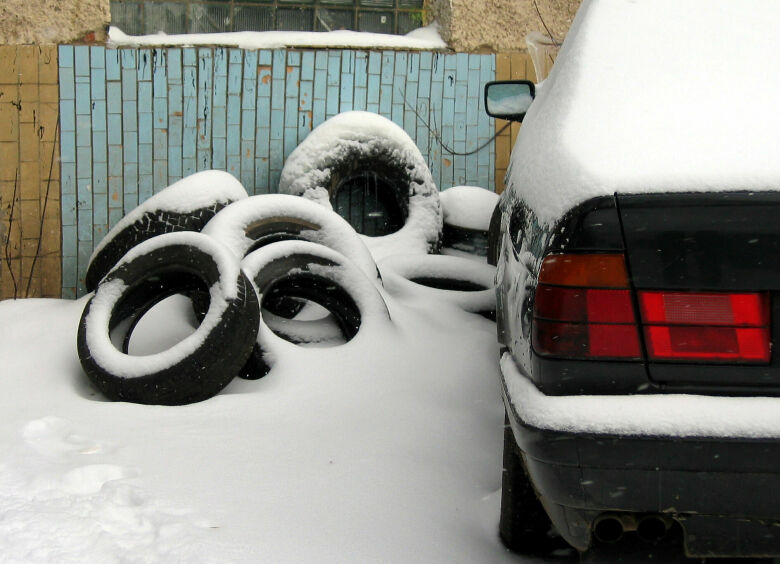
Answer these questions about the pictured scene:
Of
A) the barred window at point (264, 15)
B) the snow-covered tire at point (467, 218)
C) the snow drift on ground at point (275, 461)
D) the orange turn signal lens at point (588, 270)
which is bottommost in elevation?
the snow drift on ground at point (275, 461)

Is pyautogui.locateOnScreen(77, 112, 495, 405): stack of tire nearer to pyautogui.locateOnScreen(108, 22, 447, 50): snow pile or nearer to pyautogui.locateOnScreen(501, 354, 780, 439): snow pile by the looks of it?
pyautogui.locateOnScreen(108, 22, 447, 50): snow pile

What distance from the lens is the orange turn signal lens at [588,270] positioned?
202 cm

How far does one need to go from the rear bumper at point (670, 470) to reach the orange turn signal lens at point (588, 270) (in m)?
0.26

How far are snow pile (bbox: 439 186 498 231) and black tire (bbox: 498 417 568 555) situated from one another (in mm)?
3600

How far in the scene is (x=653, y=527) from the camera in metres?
2.09

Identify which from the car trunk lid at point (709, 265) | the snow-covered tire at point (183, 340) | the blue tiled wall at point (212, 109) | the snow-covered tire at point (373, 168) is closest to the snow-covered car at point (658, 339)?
the car trunk lid at point (709, 265)

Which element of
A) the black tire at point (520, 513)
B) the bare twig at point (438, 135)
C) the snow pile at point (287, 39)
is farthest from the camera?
the bare twig at point (438, 135)

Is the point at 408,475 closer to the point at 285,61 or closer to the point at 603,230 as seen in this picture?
the point at 603,230

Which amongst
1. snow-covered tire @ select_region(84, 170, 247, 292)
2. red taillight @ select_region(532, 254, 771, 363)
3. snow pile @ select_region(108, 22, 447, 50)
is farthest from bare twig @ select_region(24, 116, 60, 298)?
red taillight @ select_region(532, 254, 771, 363)

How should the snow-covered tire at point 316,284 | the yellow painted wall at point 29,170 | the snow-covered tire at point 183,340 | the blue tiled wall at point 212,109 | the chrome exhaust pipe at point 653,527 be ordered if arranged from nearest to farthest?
the chrome exhaust pipe at point 653,527, the snow-covered tire at point 183,340, the snow-covered tire at point 316,284, the yellow painted wall at point 29,170, the blue tiled wall at point 212,109

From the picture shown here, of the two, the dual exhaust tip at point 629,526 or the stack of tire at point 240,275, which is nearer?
the dual exhaust tip at point 629,526

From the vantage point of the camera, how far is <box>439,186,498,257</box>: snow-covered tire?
627 centimetres

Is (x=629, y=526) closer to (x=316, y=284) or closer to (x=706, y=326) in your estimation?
(x=706, y=326)

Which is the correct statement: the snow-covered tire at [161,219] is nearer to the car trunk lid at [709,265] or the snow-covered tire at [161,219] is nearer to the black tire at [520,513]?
the black tire at [520,513]
